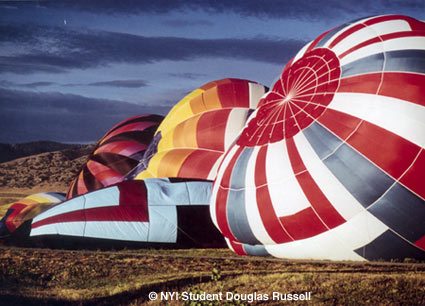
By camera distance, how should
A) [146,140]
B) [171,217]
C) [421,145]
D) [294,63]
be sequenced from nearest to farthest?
[421,145] < [294,63] < [171,217] < [146,140]

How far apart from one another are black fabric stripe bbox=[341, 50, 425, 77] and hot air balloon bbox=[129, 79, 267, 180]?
217 centimetres

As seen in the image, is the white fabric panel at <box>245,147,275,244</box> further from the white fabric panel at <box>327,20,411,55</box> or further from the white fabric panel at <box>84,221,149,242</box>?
the white fabric panel at <box>84,221,149,242</box>

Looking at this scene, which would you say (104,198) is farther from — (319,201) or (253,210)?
(319,201)

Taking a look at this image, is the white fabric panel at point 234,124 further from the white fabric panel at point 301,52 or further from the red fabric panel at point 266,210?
the red fabric panel at point 266,210

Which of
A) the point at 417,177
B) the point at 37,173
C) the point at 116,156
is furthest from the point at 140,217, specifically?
the point at 37,173

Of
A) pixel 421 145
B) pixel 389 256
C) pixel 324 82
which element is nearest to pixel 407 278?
pixel 389 256

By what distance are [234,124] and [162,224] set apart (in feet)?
5.14

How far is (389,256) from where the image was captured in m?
5.01

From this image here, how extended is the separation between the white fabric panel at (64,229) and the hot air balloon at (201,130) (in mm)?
1347

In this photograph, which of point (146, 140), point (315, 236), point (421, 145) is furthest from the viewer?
point (146, 140)

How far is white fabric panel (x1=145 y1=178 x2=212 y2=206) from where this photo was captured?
6809mm

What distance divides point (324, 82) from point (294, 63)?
678mm

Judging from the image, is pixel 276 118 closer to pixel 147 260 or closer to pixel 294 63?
pixel 294 63

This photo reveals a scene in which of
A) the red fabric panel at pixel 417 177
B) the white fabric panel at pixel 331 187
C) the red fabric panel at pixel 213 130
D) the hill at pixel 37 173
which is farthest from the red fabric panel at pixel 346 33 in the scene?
the hill at pixel 37 173
